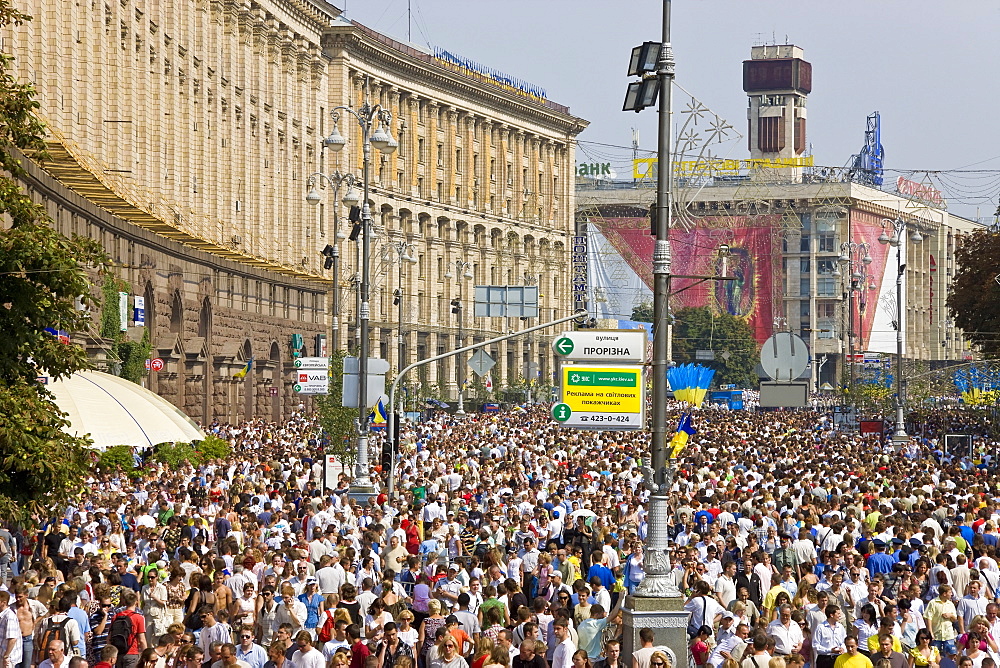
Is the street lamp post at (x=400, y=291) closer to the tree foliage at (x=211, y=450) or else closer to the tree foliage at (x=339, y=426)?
the tree foliage at (x=339, y=426)

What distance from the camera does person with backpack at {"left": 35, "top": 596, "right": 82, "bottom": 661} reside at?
1497 cm

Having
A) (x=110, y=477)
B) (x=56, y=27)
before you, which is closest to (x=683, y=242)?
(x=56, y=27)

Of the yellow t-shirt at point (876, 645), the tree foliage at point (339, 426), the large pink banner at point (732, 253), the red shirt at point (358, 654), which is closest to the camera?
the red shirt at point (358, 654)

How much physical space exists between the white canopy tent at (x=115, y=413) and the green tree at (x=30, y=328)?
732cm

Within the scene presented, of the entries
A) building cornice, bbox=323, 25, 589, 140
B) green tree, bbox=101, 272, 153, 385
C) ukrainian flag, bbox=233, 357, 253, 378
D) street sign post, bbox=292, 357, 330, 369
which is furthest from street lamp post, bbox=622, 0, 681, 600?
building cornice, bbox=323, 25, 589, 140

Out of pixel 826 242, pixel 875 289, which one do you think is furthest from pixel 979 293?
pixel 826 242

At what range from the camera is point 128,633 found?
614 inches

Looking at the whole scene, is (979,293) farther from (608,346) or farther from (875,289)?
(875,289)

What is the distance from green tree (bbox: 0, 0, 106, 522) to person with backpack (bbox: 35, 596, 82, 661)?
130 centimetres

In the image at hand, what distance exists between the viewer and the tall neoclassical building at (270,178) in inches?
2052

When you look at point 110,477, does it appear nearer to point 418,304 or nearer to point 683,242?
point 418,304

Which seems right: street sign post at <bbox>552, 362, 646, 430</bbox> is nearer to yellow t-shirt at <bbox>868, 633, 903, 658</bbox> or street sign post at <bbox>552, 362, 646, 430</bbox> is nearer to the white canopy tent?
the white canopy tent

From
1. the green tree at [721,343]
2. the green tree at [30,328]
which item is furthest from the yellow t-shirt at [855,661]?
the green tree at [721,343]

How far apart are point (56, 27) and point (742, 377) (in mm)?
101122
